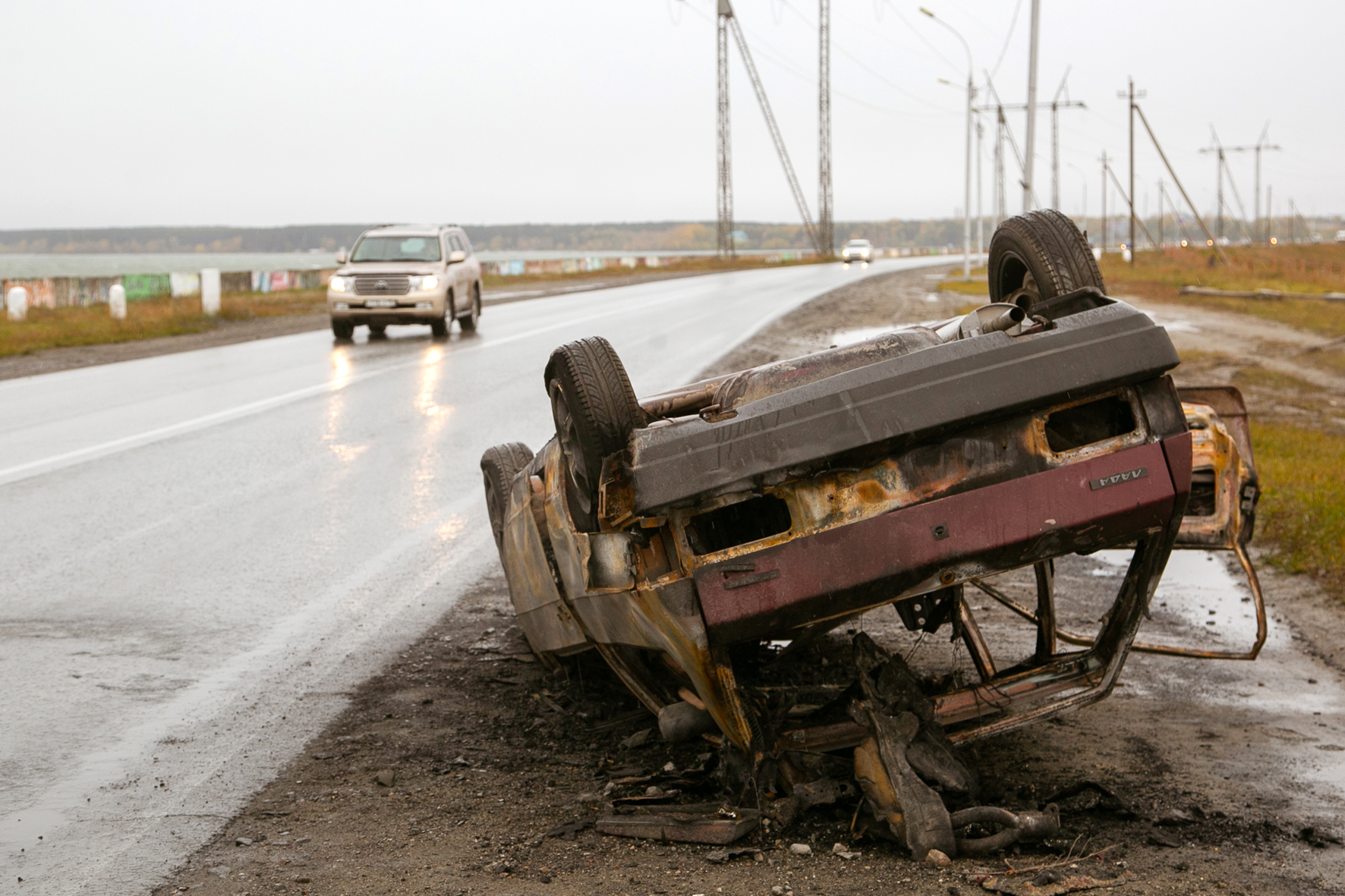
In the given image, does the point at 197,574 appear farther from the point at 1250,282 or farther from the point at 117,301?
the point at 1250,282

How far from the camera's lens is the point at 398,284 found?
22.7 meters

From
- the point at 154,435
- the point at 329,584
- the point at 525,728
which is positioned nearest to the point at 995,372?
the point at 525,728

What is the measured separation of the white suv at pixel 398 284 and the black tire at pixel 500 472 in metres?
17.4

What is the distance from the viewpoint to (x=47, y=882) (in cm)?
327

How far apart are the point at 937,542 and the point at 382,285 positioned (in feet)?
67.2

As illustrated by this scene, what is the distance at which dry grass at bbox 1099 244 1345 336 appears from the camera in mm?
27047

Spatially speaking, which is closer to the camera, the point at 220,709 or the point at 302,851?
the point at 302,851

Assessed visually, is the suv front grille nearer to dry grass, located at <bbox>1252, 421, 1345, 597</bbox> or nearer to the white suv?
the white suv

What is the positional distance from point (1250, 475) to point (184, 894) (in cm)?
414

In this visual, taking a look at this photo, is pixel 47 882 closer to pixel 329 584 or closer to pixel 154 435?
pixel 329 584

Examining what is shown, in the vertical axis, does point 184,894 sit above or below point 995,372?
below

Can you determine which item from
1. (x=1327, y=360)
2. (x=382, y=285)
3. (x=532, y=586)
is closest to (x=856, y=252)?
(x=382, y=285)

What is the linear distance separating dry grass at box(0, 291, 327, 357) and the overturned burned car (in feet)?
64.6

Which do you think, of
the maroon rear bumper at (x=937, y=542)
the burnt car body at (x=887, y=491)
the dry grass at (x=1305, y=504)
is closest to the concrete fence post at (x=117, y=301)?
the dry grass at (x=1305, y=504)
